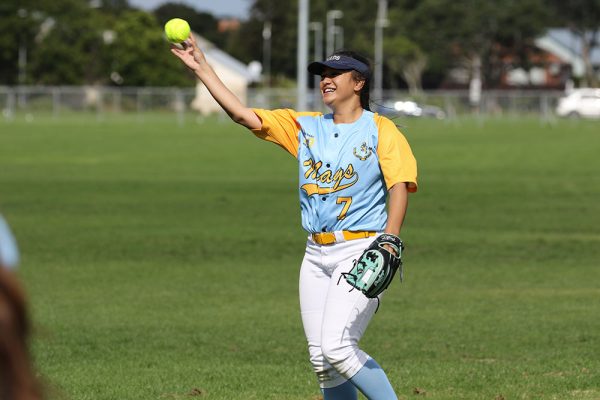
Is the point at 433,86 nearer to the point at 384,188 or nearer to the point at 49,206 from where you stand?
the point at 49,206

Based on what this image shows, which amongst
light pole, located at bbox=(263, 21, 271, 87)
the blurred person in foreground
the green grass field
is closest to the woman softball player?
the green grass field

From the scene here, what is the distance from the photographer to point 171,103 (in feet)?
245

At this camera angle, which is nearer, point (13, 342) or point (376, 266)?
point (13, 342)

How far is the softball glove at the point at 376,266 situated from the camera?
5.34 meters

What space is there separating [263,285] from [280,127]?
23.2 ft

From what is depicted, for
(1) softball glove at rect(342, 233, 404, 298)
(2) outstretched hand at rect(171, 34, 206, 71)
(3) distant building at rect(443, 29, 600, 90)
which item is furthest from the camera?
(3) distant building at rect(443, 29, 600, 90)

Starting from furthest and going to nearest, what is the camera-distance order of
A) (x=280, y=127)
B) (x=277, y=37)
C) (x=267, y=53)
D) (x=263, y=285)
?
(x=277, y=37)
(x=267, y=53)
(x=263, y=285)
(x=280, y=127)

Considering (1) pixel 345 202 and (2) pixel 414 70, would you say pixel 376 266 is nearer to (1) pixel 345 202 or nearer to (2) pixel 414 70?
(1) pixel 345 202

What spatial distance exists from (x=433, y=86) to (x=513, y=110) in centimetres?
5840

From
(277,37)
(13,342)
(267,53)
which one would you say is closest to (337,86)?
(13,342)

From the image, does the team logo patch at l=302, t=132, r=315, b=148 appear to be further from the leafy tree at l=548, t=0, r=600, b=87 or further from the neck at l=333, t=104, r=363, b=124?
the leafy tree at l=548, t=0, r=600, b=87

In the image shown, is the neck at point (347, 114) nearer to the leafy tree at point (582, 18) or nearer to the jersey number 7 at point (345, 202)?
the jersey number 7 at point (345, 202)

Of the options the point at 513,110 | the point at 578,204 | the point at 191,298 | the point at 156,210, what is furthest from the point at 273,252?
the point at 513,110

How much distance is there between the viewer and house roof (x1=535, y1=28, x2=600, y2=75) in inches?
5349
